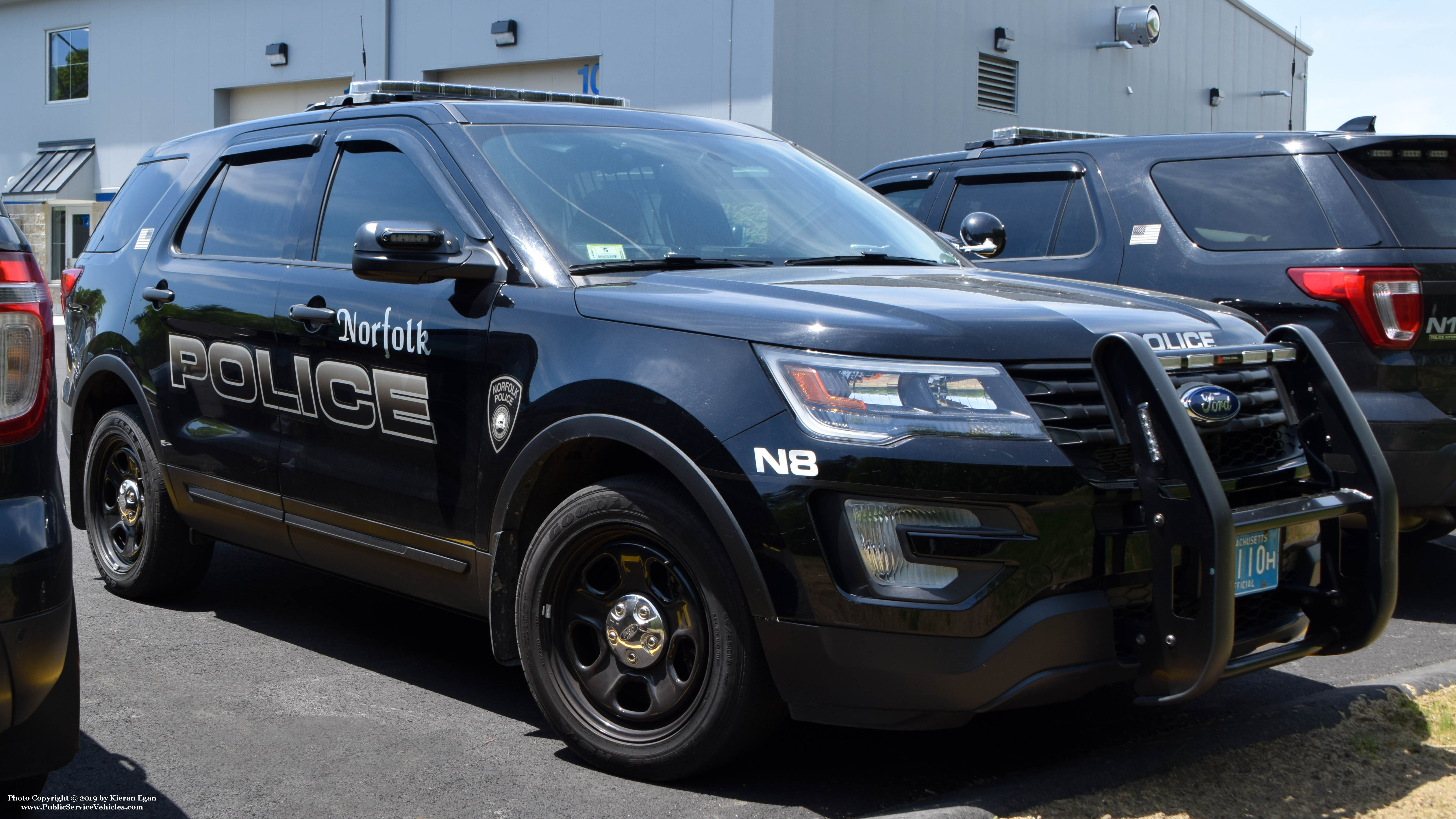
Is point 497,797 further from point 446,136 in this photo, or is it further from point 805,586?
point 446,136

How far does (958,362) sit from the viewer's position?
3.12 meters

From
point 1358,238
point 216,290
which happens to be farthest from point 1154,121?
point 216,290

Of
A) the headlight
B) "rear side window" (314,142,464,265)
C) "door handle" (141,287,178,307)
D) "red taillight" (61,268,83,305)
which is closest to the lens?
the headlight

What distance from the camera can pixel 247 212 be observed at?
16.4ft

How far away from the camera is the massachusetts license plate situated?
315 cm

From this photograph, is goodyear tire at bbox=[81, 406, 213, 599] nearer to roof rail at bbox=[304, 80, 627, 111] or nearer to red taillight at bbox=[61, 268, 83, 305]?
red taillight at bbox=[61, 268, 83, 305]

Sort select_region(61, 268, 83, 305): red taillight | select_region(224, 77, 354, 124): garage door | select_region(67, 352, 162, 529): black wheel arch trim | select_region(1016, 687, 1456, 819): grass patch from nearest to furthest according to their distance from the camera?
select_region(1016, 687, 1456, 819): grass patch
select_region(67, 352, 162, 529): black wheel arch trim
select_region(61, 268, 83, 305): red taillight
select_region(224, 77, 354, 124): garage door

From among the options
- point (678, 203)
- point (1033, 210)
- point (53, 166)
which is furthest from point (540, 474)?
point (53, 166)

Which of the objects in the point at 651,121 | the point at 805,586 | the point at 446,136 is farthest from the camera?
the point at 651,121

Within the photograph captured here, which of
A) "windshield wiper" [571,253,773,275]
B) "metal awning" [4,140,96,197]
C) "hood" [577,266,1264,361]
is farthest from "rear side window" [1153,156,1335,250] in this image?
"metal awning" [4,140,96,197]

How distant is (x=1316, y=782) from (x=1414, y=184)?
3033 mm

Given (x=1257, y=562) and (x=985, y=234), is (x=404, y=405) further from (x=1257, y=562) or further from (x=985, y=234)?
(x=985, y=234)

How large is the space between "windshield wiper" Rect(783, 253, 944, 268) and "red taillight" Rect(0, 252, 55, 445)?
6.79 feet

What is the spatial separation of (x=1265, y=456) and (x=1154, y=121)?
23.3m
